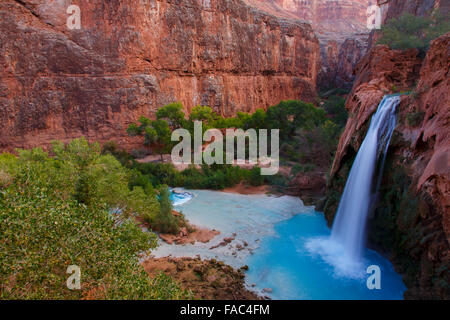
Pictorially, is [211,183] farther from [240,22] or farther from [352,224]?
[240,22]

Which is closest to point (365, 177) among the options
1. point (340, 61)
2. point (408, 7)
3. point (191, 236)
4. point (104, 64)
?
point (191, 236)

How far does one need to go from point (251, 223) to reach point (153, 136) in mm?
12009

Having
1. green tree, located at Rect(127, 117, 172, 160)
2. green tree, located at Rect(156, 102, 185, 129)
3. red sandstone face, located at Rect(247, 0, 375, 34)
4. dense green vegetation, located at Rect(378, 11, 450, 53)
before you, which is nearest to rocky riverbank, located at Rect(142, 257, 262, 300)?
green tree, located at Rect(127, 117, 172, 160)

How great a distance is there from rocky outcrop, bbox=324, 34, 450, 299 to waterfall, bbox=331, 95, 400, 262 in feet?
0.90

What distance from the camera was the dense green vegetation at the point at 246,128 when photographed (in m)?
16.9

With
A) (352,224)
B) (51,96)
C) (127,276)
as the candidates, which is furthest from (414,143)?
(51,96)

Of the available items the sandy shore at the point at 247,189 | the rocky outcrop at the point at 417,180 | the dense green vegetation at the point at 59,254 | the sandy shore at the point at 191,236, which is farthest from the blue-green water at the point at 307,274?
the sandy shore at the point at 247,189

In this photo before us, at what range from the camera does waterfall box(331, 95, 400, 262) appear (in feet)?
30.2

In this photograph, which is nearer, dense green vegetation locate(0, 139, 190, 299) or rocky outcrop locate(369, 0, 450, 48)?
dense green vegetation locate(0, 139, 190, 299)

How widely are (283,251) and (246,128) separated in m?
17.4

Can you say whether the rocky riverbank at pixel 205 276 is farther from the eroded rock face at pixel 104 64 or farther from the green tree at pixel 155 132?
the eroded rock face at pixel 104 64

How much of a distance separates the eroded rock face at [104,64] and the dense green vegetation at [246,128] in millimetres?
2859

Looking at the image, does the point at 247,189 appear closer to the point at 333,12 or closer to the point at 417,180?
the point at 417,180

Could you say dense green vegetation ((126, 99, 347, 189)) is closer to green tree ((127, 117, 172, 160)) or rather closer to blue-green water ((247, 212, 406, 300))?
green tree ((127, 117, 172, 160))
